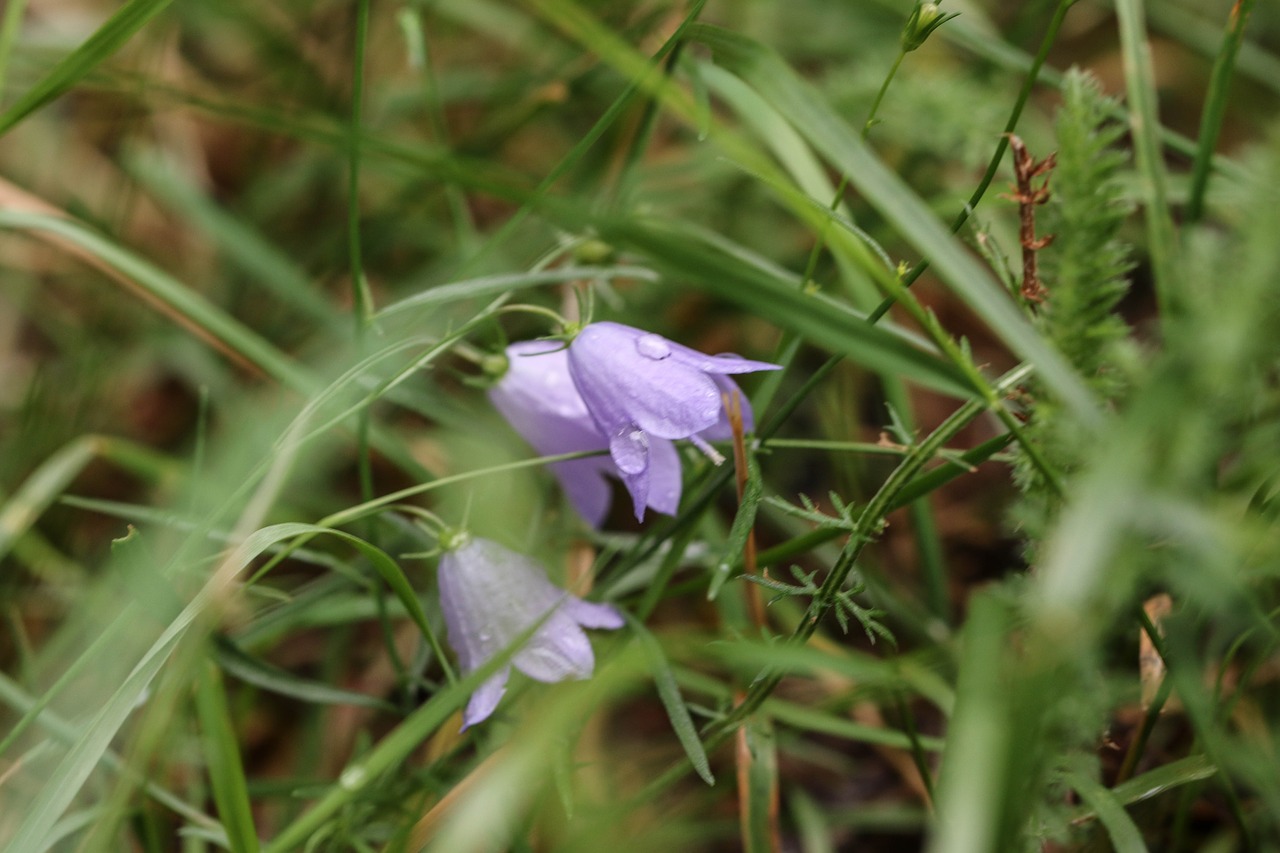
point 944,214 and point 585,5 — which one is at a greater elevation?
point 585,5


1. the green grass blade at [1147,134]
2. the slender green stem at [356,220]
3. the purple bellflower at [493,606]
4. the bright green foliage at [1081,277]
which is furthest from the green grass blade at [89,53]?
the green grass blade at [1147,134]

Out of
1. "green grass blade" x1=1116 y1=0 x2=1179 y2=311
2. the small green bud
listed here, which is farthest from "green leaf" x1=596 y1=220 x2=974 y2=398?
"green grass blade" x1=1116 y1=0 x2=1179 y2=311

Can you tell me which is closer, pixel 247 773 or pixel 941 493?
pixel 247 773

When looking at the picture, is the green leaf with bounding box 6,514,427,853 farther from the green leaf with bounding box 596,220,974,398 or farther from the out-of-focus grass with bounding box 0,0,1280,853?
the green leaf with bounding box 596,220,974,398

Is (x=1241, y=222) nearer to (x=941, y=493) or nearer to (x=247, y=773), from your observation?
(x=941, y=493)

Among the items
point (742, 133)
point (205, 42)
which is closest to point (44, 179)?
point (205, 42)

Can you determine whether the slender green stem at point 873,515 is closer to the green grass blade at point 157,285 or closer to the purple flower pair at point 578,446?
the purple flower pair at point 578,446

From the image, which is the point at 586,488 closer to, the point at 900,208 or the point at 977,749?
the point at 900,208
